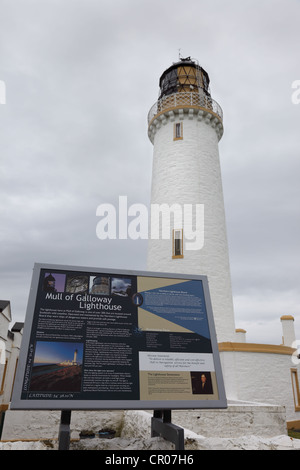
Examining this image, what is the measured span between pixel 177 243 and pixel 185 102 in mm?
7879

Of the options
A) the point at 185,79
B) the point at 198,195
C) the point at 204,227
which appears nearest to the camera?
the point at 204,227

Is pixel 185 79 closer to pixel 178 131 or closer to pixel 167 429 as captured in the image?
pixel 178 131

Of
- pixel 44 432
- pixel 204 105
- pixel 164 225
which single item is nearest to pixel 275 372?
pixel 164 225

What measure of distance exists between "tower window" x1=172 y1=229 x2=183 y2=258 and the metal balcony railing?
701cm

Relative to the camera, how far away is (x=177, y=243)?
15.4 metres

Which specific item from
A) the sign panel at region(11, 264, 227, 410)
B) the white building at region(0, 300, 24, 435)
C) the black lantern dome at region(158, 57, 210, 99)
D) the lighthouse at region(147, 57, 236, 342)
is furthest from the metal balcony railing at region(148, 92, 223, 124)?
the sign panel at region(11, 264, 227, 410)

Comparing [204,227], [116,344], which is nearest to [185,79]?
[204,227]

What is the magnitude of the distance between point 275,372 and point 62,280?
37.6ft

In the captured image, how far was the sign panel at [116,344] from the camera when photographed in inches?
119

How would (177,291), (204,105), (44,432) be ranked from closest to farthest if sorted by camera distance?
1. (177,291)
2. (44,432)
3. (204,105)

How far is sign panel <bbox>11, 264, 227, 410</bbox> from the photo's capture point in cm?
302

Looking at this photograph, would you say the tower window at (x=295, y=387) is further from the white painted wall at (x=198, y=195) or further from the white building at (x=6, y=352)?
the white building at (x=6, y=352)
